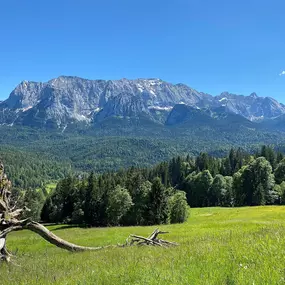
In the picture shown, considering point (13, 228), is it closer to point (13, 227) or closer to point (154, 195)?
point (13, 227)

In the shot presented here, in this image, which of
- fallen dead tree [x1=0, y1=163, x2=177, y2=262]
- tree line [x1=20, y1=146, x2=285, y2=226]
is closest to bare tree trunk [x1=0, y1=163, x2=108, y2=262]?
fallen dead tree [x1=0, y1=163, x2=177, y2=262]

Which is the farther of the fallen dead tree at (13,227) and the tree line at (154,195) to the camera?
the tree line at (154,195)

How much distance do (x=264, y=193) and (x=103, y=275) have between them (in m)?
91.7

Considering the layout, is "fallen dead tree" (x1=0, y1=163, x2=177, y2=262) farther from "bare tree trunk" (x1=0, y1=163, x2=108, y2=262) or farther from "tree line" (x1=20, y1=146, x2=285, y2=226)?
"tree line" (x1=20, y1=146, x2=285, y2=226)

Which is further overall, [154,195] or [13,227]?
[154,195]

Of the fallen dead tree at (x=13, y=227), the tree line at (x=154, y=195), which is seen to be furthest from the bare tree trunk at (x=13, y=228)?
the tree line at (x=154, y=195)

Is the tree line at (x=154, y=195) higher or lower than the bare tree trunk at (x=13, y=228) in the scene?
lower

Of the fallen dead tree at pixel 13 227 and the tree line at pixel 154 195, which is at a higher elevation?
the fallen dead tree at pixel 13 227

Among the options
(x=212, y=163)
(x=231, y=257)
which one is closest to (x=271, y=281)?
(x=231, y=257)

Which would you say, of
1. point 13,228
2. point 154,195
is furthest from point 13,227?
point 154,195

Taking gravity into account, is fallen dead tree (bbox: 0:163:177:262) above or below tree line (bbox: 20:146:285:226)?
above

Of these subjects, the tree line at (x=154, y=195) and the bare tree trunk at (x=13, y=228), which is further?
the tree line at (x=154, y=195)

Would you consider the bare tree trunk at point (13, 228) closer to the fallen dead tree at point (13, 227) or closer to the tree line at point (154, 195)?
the fallen dead tree at point (13, 227)

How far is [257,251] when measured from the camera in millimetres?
7652
